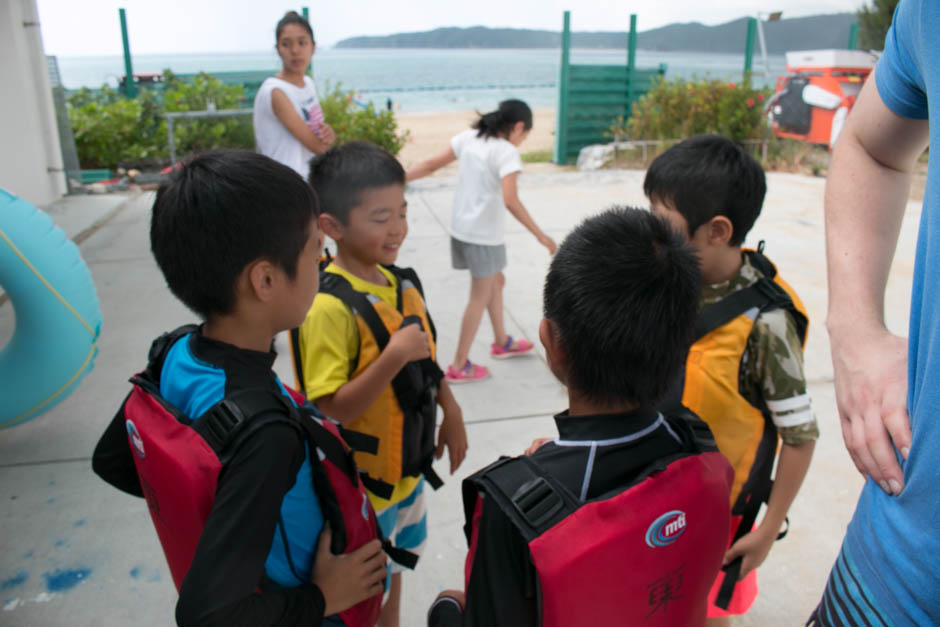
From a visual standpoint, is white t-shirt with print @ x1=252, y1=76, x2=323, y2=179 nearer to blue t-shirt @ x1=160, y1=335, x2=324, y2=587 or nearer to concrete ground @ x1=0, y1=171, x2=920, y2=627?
concrete ground @ x1=0, y1=171, x2=920, y2=627

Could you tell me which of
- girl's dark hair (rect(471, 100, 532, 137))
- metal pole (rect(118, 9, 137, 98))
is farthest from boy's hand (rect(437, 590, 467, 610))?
metal pole (rect(118, 9, 137, 98))

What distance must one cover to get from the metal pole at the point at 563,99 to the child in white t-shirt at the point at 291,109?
7137 millimetres

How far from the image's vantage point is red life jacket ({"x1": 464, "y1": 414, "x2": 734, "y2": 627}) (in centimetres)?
93

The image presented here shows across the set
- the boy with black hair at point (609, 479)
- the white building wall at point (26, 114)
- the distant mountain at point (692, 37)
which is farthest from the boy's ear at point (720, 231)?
the distant mountain at point (692, 37)

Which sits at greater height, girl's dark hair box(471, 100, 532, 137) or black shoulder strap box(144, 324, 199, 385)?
girl's dark hair box(471, 100, 532, 137)

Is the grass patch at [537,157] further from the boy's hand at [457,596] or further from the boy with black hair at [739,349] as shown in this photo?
the boy's hand at [457,596]

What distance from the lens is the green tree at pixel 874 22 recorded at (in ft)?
51.3

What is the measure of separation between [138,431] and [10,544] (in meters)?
1.74

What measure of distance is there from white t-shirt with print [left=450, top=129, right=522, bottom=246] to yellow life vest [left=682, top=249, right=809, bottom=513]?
7.43 feet

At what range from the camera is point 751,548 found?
1.56 meters

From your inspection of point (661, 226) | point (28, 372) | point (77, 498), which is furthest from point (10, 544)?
point (661, 226)

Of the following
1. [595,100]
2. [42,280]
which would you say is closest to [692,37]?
[595,100]

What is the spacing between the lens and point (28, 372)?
2.59 metres

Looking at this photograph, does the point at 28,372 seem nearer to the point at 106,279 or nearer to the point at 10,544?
the point at 10,544
